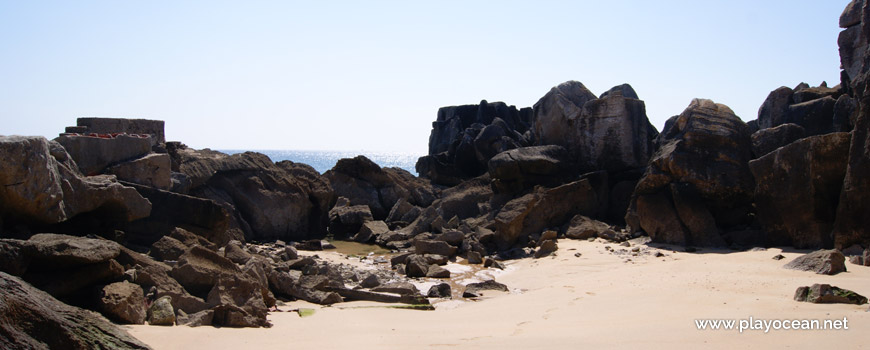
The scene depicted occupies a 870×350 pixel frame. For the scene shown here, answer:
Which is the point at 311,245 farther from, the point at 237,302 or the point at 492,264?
the point at 237,302

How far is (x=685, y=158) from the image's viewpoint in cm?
1060

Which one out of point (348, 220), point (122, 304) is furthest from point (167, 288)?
point (348, 220)

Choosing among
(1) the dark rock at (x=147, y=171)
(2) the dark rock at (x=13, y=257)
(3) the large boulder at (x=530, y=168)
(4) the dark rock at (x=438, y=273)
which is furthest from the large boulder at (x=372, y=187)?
(2) the dark rock at (x=13, y=257)

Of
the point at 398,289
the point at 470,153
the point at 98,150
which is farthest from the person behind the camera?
the point at 470,153

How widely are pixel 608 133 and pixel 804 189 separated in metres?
5.03

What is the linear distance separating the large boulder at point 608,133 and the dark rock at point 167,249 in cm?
893

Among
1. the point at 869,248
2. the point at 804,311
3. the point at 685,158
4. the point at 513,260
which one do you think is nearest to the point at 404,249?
the point at 513,260

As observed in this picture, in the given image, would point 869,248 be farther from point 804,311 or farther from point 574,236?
point 574,236

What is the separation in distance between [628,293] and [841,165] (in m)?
3.93

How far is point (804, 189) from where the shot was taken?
870 centimetres

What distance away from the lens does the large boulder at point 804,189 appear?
333 inches

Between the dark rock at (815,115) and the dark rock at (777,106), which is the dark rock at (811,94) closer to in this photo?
the dark rock at (777,106)

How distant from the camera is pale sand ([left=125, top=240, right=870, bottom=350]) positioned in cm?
411

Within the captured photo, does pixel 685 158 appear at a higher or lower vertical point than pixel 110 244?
higher
